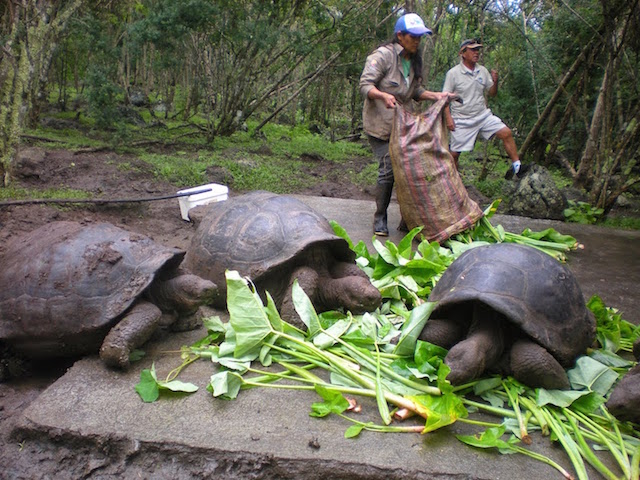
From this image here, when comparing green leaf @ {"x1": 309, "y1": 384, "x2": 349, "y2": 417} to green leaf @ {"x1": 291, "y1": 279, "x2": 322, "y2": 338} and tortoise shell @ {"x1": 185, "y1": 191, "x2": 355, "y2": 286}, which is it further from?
tortoise shell @ {"x1": 185, "y1": 191, "x2": 355, "y2": 286}

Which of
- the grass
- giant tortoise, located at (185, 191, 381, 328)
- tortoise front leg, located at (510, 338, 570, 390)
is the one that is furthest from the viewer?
the grass

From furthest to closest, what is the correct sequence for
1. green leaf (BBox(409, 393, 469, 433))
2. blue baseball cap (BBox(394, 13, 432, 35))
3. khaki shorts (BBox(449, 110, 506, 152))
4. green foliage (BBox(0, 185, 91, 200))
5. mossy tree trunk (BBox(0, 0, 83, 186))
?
khaki shorts (BBox(449, 110, 506, 152)), mossy tree trunk (BBox(0, 0, 83, 186)), green foliage (BBox(0, 185, 91, 200)), blue baseball cap (BBox(394, 13, 432, 35)), green leaf (BBox(409, 393, 469, 433))

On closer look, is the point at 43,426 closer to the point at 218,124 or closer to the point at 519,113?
the point at 218,124

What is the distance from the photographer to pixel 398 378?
2594 mm

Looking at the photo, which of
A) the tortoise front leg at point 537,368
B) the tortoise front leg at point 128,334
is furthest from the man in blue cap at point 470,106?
the tortoise front leg at point 128,334

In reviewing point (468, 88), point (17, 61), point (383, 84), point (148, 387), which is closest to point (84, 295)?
point (148, 387)

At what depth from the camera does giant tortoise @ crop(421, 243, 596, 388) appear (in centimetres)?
254

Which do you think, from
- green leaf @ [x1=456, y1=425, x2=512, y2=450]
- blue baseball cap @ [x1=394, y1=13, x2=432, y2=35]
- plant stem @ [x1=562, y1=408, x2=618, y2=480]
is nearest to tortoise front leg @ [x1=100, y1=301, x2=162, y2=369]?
green leaf @ [x1=456, y1=425, x2=512, y2=450]

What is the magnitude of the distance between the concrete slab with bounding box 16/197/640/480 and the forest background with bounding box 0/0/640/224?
13.8 ft

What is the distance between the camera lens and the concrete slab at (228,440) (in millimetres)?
2180

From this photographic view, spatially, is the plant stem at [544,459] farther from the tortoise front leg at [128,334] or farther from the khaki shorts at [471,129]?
the khaki shorts at [471,129]

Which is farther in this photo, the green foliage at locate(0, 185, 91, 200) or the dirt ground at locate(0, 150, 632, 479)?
the green foliage at locate(0, 185, 91, 200)

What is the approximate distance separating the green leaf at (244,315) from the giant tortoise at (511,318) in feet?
2.97

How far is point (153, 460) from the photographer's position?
232cm
